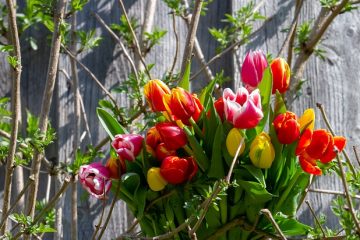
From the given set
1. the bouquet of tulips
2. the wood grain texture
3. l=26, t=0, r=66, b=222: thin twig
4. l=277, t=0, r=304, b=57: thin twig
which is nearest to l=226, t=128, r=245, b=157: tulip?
the bouquet of tulips

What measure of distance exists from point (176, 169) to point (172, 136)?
0.20ft

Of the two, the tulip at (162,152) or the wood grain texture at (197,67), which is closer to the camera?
the tulip at (162,152)

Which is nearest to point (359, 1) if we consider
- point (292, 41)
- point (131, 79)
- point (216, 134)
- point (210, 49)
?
point (292, 41)

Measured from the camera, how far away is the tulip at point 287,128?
1473 mm

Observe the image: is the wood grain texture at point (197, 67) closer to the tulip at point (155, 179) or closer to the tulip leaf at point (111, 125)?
the tulip leaf at point (111, 125)

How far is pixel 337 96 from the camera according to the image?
8.61 ft

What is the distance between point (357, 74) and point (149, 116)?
0.92 m

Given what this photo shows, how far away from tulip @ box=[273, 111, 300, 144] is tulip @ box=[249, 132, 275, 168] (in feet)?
0.08

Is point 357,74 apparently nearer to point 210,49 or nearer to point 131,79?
point 210,49

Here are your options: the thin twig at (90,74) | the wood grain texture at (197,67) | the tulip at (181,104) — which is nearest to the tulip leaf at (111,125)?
the tulip at (181,104)

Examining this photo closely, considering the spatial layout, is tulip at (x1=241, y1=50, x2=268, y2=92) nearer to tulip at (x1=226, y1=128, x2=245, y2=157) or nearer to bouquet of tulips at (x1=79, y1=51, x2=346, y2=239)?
bouquet of tulips at (x1=79, y1=51, x2=346, y2=239)

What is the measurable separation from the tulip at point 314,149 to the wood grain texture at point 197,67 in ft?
3.45

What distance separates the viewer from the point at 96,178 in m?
1.54

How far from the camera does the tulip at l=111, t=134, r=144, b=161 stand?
1534mm
